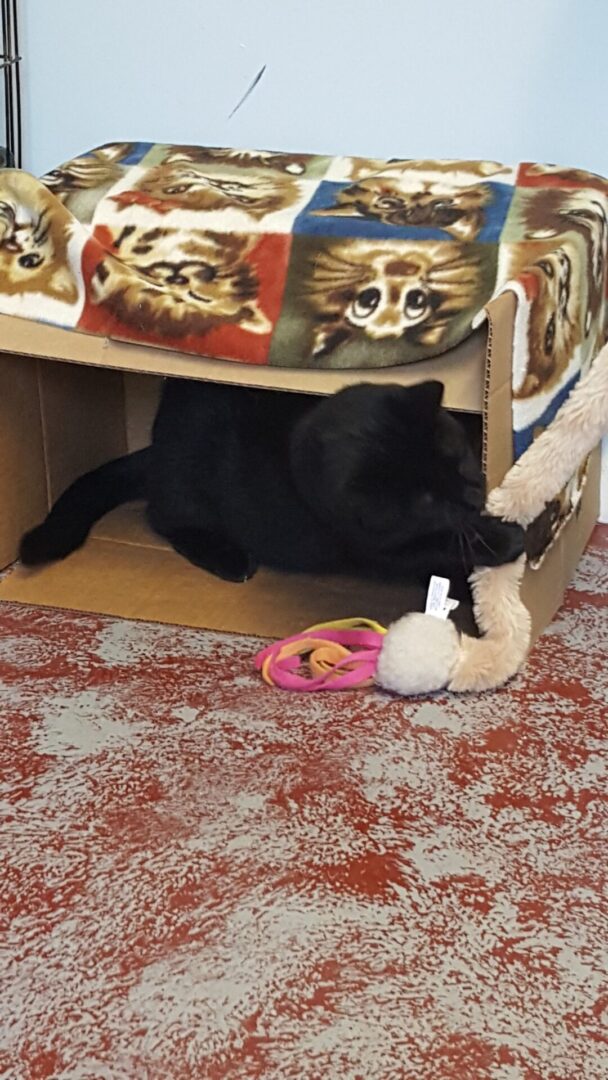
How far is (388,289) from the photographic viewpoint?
1049mm

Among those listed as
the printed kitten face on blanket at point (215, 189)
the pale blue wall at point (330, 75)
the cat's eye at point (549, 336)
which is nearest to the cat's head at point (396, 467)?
the cat's eye at point (549, 336)

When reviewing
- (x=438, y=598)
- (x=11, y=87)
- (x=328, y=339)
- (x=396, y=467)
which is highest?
(x=11, y=87)

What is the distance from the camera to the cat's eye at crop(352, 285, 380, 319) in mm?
1041

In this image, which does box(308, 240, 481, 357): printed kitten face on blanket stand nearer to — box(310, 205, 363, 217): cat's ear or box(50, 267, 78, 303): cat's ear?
box(310, 205, 363, 217): cat's ear

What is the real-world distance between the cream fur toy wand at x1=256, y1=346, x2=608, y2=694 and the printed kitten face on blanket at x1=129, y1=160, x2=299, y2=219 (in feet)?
1.21

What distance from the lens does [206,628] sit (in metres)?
1.21

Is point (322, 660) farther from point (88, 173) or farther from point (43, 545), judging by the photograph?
point (88, 173)

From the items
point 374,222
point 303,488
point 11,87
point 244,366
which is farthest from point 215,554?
point 11,87

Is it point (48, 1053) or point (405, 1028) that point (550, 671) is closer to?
point (405, 1028)

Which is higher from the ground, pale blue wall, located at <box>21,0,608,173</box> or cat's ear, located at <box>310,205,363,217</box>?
pale blue wall, located at <box>21,0,608,173</box>

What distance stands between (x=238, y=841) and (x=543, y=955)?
246 millimetres

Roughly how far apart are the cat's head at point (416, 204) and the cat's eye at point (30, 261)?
Answer: 0.94 ft

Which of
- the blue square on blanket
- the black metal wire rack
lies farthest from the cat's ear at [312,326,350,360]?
the black metal wire rack

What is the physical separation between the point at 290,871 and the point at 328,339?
471 millimetres
